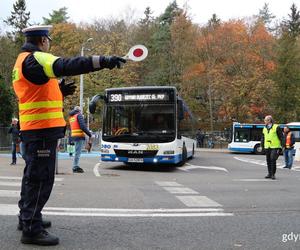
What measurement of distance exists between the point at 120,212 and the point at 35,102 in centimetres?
253

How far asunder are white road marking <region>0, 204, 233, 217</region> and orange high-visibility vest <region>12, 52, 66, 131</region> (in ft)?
6.39

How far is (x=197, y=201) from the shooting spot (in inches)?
321

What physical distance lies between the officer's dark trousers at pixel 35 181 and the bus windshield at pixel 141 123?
11.5 m

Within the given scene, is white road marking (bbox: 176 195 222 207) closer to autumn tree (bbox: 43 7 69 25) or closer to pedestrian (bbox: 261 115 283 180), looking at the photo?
pedestrian (bbox: 261 115 283 180)

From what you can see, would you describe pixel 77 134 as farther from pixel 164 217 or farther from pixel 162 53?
pixel 162 53

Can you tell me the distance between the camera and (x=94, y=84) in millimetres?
45656

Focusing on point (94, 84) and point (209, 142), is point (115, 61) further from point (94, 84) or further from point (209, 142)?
point (209, 142)

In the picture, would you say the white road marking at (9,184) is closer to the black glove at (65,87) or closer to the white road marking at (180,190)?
the white road marking at (180,190)

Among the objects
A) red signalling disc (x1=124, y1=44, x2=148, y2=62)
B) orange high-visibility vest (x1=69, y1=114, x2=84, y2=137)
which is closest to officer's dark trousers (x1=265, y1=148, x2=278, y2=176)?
orange high-visibility vest (x1=69, y1=114, x2=84, y2=137)

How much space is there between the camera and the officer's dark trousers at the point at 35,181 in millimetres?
4809

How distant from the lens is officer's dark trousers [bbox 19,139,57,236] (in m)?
4.81

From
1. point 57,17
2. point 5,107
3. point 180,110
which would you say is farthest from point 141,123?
point 57,17

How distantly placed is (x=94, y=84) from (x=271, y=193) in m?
37.2

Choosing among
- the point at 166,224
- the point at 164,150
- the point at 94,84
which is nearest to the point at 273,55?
the point at 94,84
